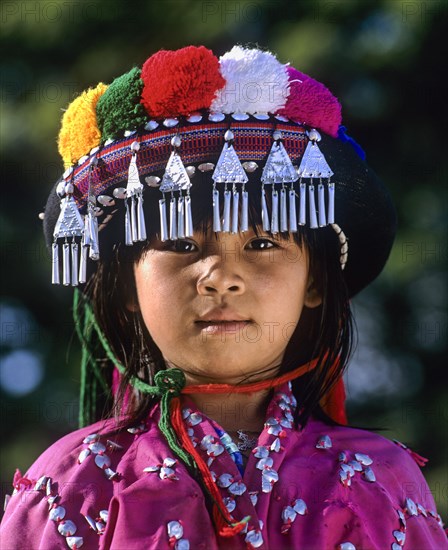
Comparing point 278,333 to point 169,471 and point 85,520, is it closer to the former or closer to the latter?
point 169,471

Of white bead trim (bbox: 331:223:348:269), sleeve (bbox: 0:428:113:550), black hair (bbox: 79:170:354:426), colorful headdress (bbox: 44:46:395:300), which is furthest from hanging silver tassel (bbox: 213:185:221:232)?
sleeve (bbox: 0:428:113:550)

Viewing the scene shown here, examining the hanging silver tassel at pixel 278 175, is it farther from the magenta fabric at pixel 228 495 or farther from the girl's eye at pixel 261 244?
the magenta fabric at pixel 228 495

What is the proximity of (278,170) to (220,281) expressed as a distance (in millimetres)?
234

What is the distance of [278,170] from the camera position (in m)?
1.91

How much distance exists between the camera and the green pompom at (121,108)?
6.44 ft

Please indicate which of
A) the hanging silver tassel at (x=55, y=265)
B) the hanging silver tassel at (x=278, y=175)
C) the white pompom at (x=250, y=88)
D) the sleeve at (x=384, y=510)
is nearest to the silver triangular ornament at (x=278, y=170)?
the hanging silver tassel at (x=278, y=175)

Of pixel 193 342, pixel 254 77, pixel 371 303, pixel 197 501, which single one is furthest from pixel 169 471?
pixel 371 303

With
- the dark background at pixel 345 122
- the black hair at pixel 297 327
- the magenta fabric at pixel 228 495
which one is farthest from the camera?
the dark background at pixel 345 122

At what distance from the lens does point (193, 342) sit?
1.94m

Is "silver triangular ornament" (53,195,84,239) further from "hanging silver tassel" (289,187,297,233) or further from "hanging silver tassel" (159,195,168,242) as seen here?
"hanging silver tassel" (289,187,297,233)

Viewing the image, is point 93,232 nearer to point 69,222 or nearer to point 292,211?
point 69,222

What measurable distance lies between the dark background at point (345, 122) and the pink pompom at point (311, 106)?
56.4 inches

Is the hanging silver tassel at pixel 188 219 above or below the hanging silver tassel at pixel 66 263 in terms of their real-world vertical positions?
above

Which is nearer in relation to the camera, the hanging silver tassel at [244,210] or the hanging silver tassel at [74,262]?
the hanging silver tassel at [244,210]
